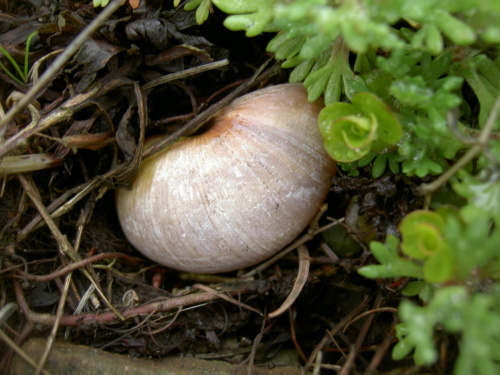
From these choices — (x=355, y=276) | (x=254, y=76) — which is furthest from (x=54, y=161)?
(x=355, y=276)

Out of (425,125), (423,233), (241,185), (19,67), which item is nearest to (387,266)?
(423,233)

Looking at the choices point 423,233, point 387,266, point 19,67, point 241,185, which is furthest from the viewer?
point 19,67

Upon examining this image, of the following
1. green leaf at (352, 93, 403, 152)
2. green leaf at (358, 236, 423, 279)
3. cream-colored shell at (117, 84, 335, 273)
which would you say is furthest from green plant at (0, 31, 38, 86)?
green leaf at (358, 236, 423, 279)

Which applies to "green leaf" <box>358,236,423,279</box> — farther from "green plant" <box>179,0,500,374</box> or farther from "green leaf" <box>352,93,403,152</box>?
"green leaf" <box>352,93,403,152</box>

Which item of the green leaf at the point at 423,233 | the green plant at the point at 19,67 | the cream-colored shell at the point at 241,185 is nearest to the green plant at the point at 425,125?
the green leaf at the point at 423,233

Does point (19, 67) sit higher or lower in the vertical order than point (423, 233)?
higher

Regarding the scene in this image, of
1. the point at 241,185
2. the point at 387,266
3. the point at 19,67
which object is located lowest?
the point at 387,266

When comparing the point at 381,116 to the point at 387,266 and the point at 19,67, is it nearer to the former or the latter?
the point at 387,266

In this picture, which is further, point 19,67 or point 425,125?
point 19,67

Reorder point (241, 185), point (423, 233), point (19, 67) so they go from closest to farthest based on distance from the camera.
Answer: point (423, 233) → point (241, 185) → point (19, 67)
